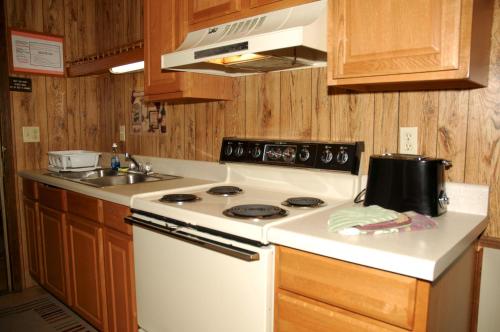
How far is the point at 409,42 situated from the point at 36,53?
105 inches

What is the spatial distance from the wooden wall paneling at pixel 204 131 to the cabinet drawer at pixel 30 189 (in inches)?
45.4

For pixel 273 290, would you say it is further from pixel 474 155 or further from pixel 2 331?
pixel 2 331

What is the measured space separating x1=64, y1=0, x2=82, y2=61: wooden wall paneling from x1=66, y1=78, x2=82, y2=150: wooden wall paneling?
0.20m

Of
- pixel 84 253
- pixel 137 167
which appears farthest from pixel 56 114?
pixel 84 253

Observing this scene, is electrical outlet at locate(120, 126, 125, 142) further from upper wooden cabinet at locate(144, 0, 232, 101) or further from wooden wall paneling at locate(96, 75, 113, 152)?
upper wooden cabinet at locate(144, 0, 232, 101)

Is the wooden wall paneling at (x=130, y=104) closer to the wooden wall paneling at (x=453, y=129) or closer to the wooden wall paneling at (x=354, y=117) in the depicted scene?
the wooden wall paneling at (x=354, y=117)

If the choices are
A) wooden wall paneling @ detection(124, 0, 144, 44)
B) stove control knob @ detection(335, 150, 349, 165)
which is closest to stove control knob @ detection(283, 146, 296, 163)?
stove control knob @ detection(335, 150, 349, 165)

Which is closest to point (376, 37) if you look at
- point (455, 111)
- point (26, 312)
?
point (455, 111)

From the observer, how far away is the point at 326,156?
165cm

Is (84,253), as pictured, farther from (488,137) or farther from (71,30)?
(488,137)

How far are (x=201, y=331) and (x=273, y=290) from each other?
408 mm

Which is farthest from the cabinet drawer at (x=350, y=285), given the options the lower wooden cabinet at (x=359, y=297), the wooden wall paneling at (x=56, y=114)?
the wooden wall paneling at (x=56, y=114)

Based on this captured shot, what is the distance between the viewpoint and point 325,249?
3.43 ft

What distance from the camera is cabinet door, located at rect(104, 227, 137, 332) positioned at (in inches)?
Result: 70.6
